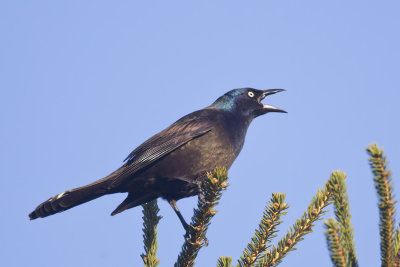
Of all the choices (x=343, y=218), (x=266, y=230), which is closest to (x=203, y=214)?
(x=266, y=230)

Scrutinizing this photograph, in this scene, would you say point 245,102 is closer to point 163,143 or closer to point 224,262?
point 163,143

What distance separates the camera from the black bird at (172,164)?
454 cm

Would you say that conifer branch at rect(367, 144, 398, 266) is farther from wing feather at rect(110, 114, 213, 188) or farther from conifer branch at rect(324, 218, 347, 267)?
wing feather at rect(110, 114, 213, 188)

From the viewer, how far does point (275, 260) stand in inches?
95.8

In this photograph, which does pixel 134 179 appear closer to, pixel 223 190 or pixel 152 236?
pixel 152 236

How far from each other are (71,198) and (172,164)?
1111 millimetres

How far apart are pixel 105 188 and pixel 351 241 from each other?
3.18 m

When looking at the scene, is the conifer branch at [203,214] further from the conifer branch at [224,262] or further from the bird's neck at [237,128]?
the bird's neck at [237,128]

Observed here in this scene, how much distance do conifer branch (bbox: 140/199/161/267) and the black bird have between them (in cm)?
57

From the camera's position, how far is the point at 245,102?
6.14m

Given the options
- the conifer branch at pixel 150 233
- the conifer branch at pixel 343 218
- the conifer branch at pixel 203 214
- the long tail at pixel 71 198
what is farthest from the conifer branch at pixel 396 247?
the long tail at pixel 71 198

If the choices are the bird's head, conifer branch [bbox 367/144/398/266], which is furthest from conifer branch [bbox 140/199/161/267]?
the bird's head

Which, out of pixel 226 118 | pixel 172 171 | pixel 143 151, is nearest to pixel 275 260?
pixel 172 171

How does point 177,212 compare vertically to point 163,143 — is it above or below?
below
